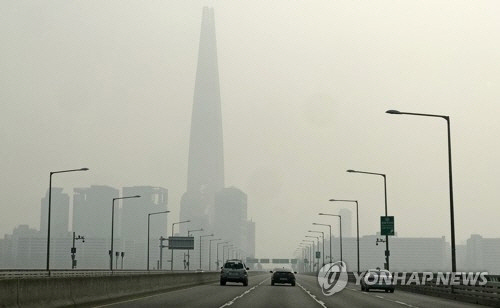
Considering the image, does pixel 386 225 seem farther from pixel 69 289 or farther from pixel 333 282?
pixel 69 289

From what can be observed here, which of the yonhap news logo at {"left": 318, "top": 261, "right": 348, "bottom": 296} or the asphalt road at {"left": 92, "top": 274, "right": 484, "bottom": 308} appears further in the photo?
the yonhap news logo at {"left": 318, "top": 261, "right": 348, "bottom": 296}

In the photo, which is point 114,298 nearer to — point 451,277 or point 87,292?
point 87,292

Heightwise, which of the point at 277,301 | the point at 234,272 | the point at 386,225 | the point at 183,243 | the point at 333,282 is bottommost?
the point at 333,282

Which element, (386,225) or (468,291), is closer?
(468,291)

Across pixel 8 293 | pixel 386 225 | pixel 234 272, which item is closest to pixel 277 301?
pixel 8 293

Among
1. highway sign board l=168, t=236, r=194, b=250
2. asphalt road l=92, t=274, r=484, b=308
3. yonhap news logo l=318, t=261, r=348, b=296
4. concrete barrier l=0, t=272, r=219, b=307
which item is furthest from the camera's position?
highway sign board l=168, t=236, r=194, b=250

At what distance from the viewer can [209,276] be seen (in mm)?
75812

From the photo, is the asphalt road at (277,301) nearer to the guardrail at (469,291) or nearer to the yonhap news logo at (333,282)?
the guardrail at (469,291)

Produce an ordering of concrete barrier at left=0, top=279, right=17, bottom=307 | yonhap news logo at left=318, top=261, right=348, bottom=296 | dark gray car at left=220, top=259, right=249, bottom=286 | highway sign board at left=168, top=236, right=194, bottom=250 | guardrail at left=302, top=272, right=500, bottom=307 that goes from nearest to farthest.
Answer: concrete barrier at left=0, top=279, right=17, bottom=307 → guardrail at left=302, top=272, right=500, bottom=307 → yonhap news logo at left=318, top=261, right=348, bottom=296 → dark gray car at left=220, top=259, right=249, bottom=286 → highway sign board at left=168, top=236, right=194, bottom=250

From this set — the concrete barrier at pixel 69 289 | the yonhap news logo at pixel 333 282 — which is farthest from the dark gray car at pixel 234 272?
the concrete barrier at pixel 69 289

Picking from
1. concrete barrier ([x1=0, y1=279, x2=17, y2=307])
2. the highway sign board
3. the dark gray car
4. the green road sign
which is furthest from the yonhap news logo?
the highway sign board

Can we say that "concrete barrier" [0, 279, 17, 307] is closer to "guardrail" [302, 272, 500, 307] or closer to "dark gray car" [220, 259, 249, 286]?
"guardrail" [302, 272, 500, 307]

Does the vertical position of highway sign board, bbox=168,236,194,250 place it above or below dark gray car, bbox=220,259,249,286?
above

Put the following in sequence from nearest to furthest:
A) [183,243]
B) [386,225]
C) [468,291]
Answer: [468,291] < [386,225] < [183,243]
